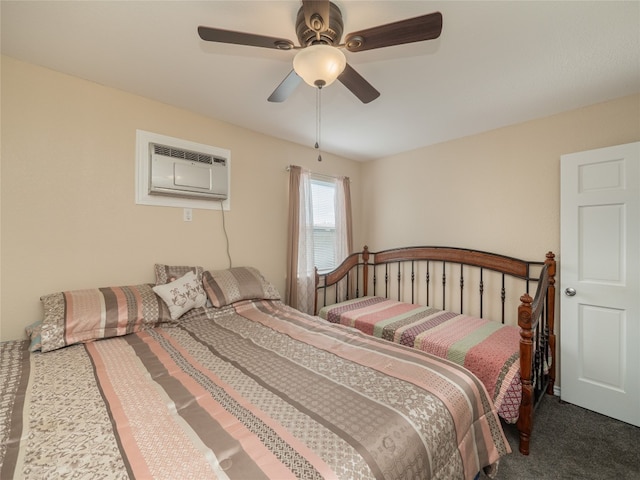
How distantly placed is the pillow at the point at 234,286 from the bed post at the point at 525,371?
5.86ft

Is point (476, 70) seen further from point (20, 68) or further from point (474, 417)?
point (20, 68)

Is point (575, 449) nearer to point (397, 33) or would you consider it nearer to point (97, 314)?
point (397, 33)

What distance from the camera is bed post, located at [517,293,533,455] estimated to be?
1.64 meters

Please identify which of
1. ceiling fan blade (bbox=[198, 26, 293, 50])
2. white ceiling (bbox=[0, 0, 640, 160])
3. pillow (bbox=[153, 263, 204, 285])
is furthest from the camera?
pillow (bbox=[153, 263, 204, 285])

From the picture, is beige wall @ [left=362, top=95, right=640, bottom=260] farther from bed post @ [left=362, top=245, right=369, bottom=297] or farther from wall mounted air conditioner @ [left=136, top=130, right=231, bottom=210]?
wall mounted air conditioner @ [left=136, top=130, right=231, bottom=210]

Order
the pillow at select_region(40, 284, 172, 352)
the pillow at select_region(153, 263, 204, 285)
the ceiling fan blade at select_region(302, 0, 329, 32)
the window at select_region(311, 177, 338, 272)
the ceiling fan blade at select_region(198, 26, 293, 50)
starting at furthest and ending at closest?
the window at select_region(311, 177, 338, 272), the pillow at select_region(153, 263, 204, 285), the pillow at select_region(40, 284, 172, 352), the ceiling fan blade at select_region(198, 26, 293, 50), the ceiling fan blade at select_region(302, 0, 329, 32)

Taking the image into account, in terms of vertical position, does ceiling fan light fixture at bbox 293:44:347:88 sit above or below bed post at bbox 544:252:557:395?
above

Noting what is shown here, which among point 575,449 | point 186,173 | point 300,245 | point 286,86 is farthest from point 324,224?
point 575,449

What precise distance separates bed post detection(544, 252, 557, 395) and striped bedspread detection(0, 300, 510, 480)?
1.45 meters

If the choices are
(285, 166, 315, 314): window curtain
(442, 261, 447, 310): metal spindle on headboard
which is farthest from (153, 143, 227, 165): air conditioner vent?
(442, 261, 447, 310): metal spindle on headboard

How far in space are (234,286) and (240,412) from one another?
4.56 ft

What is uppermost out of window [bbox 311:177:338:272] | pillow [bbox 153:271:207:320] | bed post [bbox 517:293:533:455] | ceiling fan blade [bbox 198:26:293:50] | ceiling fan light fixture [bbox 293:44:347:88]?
ceiling fan blade [bbox 198:26:293:50]

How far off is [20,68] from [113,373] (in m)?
1.96

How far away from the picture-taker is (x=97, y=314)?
5.48 feet
